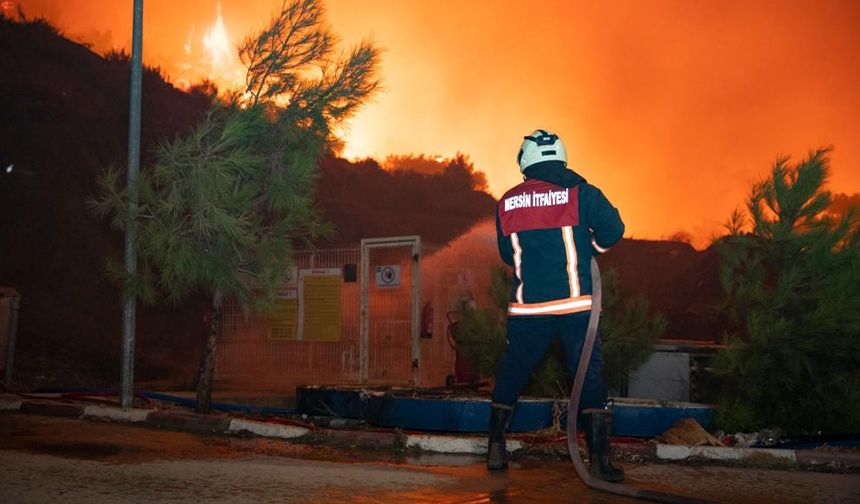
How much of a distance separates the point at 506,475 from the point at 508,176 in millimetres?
26479

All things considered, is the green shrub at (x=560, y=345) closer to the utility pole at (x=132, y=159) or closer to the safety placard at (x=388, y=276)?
the safety placard at (x=388, y=276)

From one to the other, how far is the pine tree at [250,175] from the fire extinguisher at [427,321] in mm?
3165

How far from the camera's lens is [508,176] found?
32.0 m

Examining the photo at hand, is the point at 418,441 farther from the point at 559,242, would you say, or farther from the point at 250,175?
the point at 250,175

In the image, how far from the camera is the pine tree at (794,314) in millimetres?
8055

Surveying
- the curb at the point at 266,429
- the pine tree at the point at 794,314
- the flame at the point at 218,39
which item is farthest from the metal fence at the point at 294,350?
the flame at the point at 218,39

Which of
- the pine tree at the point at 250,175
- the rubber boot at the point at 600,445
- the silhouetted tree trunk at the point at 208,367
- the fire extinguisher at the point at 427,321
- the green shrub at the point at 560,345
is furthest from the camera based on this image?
the fire extinguisher at the point at 427,321

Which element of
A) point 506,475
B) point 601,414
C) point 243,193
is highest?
point 243,193

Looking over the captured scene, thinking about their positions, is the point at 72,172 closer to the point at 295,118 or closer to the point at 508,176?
the point at 508,176

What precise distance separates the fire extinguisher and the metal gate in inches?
6.5

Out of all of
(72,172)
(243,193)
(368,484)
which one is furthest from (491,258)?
(72,172)

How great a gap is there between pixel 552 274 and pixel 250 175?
4268mm

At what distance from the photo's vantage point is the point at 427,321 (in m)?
12.5

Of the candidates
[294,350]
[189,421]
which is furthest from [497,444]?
[294,350]
